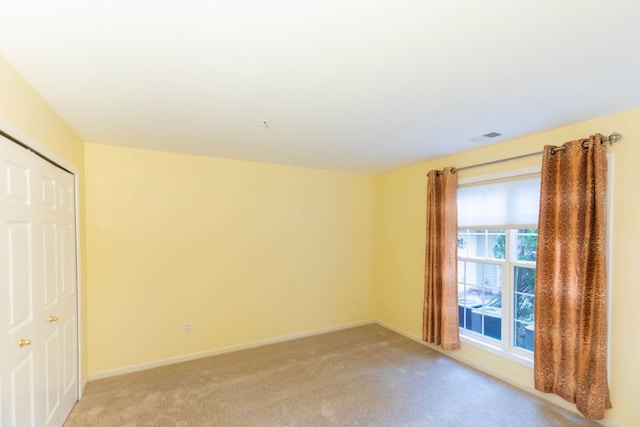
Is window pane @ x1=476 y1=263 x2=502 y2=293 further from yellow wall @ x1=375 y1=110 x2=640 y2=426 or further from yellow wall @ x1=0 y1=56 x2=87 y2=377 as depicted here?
yellow wall @ x1=0 y1=56 x2=87 y2=377

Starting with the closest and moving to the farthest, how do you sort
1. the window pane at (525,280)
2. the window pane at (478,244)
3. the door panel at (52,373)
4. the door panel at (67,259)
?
the door panel at (52,373) < the door panel at (67,259) < the window pane at (525,280) < the window pane at (478,244)

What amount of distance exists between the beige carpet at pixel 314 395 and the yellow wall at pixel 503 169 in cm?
34

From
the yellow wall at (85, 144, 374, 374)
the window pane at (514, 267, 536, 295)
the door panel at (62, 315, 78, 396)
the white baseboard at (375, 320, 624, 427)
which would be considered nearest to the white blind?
the window pane at (514, 267, 536, 295)

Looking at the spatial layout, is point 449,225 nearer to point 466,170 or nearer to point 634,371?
point 466,170

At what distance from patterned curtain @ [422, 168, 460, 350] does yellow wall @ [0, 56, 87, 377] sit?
12.2 feet

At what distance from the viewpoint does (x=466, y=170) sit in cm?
347

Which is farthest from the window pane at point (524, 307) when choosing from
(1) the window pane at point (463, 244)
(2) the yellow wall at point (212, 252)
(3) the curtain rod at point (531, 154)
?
(2) the yellow wall at point (212, 252)

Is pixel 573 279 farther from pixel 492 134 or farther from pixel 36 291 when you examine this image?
pixel 36 291

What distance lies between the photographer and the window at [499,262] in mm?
2936

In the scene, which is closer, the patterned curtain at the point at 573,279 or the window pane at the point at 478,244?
the patterned curtain at the point at 573,279

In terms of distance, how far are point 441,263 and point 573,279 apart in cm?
130

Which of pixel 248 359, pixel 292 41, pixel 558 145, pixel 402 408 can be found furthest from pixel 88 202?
pixel 558 145

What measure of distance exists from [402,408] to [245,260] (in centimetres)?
242

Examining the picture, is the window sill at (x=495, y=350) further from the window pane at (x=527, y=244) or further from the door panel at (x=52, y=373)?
the door panel at (x=52, y=373)
